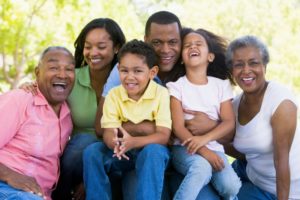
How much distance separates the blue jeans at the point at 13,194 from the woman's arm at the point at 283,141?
1648 millimetres

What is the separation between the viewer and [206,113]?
348cm

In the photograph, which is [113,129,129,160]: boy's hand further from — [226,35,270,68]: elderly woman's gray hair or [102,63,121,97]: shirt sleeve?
[226,35,270,68]: elderly woman's gray hair

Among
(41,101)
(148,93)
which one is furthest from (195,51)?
(41,101)

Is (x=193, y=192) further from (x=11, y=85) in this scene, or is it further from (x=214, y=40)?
(x=11, y=85)

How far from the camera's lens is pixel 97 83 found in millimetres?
3922

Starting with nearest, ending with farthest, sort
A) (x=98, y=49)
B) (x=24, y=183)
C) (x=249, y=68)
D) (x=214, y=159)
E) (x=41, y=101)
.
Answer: (x=24, y=183)
(x=214, y=159)
(x=41, y=101)
(x=249, y=68)
(x=98, y=49)

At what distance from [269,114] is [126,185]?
1.16 meters

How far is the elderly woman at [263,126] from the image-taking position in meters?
3.38

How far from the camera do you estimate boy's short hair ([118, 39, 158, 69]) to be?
336 centimetres

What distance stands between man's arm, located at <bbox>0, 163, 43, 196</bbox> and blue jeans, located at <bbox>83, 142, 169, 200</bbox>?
0.32 m

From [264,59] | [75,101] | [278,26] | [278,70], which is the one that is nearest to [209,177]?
[264,59]

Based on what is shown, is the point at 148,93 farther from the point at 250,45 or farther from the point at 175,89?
the point at 250,45

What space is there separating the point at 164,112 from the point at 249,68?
2.34 feet

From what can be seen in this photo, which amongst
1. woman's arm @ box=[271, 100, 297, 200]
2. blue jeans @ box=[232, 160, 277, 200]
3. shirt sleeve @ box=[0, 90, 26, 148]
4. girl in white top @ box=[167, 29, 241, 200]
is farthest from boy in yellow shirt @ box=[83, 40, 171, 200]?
blue jeans @ box=[232, 160, 277, 200]
